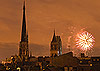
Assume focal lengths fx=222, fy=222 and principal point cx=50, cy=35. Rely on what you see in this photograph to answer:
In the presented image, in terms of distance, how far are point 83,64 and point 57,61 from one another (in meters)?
11.3

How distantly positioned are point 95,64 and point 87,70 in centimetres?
833

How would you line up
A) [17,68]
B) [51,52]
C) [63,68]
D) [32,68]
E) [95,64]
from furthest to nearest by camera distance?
1. [51,52]
2. [17,68]
3. [32,68]
4. [95,64]
5. [63,68]

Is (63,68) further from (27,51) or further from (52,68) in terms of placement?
(27,51)

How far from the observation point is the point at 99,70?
9000 cm

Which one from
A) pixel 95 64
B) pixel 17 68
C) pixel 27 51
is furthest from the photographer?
pixel 27 51

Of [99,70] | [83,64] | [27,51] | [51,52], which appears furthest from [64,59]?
[27,51]

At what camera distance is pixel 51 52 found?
181375mm

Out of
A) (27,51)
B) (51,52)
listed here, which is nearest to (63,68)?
(51,52)

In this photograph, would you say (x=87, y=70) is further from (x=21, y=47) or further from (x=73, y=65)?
(x=21, y=47)

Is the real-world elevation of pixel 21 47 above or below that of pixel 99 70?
above

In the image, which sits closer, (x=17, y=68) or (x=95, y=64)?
(x=95, y=64)

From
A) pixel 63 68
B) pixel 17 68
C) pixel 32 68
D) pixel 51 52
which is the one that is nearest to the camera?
pixel 63 68

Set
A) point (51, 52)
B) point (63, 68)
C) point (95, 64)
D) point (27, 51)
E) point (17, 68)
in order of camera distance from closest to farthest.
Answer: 1. point (63, 68)
2. point (95, 64)
3. point (17, 68)
4. point (51, 52)
5. point (27, 51)

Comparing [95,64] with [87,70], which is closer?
[87,70]
